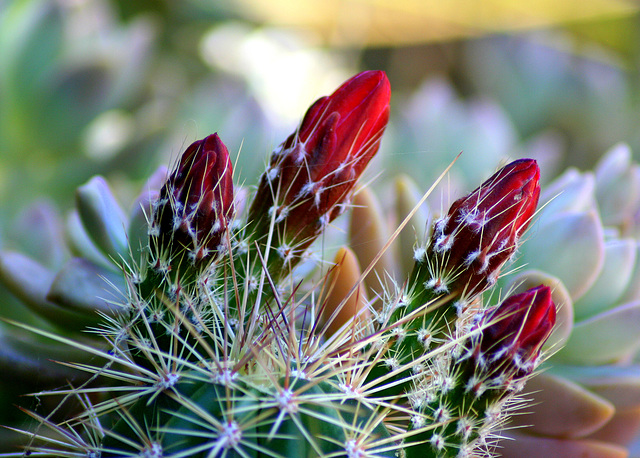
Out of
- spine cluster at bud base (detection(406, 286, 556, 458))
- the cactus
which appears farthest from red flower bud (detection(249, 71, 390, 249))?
spine cluster at bud base (detection(406, 286, 556, 458))

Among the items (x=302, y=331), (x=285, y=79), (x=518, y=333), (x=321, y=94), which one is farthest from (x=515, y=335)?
(x=285, y=79)

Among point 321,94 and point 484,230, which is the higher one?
point 321,94

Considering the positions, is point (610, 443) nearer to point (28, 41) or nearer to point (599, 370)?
point (599, 370)

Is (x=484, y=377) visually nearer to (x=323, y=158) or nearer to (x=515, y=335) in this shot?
(x=515, y=335)

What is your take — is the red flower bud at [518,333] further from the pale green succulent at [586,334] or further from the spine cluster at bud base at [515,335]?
the pale green succulent at [586,334]

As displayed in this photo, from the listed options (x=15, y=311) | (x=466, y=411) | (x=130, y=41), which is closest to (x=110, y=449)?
(x=466, y=411)

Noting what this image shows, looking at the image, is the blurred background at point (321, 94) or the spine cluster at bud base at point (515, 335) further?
the blurred background at point (321, 94)

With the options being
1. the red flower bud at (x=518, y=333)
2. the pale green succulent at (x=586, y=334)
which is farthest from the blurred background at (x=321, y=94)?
the red flower bud at (x=518, y=333)
